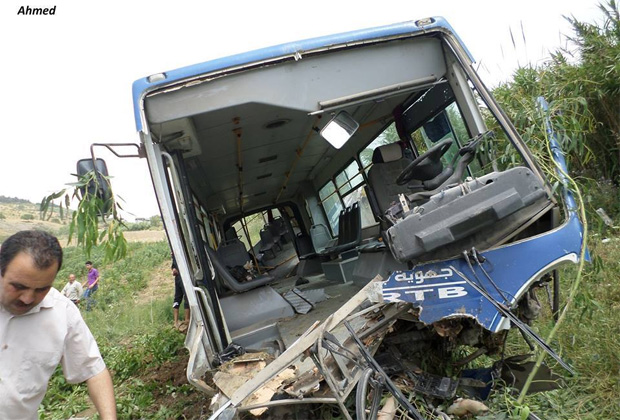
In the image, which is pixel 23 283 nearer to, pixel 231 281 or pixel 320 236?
pixel 231 281

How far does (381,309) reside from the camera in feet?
10.3

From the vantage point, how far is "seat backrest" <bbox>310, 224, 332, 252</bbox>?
8.55m

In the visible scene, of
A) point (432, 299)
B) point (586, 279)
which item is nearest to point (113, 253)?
point (432, 299)

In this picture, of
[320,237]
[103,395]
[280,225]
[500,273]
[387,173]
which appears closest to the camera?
[103,395]

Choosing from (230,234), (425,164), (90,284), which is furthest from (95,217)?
(90,284)

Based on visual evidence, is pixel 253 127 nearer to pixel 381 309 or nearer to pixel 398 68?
pixel 398 68

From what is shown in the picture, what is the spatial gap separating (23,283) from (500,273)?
8.20 ft

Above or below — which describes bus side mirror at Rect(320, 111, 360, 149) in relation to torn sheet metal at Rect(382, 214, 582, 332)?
above

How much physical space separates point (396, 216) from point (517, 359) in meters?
1.39

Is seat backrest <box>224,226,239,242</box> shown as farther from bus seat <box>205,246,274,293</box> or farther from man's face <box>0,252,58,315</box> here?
man's face <box>0,252,58,315</box>

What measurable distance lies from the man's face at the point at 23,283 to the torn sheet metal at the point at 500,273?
2053 mm

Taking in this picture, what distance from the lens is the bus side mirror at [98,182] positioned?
331 cm

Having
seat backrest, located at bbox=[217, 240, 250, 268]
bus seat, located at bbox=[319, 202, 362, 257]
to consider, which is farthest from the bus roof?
seat backrest, located at bbox=[217, 240, 250, 268]

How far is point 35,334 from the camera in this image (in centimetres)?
226
